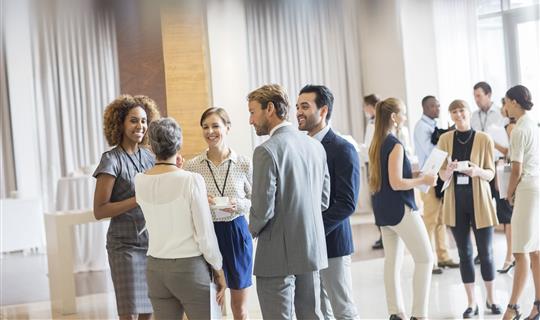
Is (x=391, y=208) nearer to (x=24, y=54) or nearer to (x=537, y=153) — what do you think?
(x=537, y=153)

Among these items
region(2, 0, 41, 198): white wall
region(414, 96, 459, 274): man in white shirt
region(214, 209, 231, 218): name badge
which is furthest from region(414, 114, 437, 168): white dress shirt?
region(2, 0, 41, 198): white wall

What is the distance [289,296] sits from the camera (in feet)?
7.72

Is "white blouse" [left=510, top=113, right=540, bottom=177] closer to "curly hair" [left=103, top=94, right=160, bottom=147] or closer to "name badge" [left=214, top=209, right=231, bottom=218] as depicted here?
"name badge" [left=214, top=209, right=231, bottom=218]

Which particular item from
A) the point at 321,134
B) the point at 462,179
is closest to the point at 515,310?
the point at 462,179

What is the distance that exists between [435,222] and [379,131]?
6.79ft

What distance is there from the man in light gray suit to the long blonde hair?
1.19 metres

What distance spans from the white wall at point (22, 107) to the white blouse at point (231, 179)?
624cm

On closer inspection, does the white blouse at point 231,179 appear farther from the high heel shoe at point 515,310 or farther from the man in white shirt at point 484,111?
the man in white shirt at point 484,111

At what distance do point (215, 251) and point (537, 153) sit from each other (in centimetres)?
185

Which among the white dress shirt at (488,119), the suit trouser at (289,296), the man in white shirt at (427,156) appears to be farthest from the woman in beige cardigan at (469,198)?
the white dress shirt at (488,119)

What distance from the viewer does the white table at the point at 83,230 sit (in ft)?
21.6

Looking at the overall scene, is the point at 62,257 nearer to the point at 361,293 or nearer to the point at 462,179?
the point at 361,293

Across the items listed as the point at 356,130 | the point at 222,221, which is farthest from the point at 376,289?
the point at 356,130

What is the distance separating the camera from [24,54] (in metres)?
9.01
